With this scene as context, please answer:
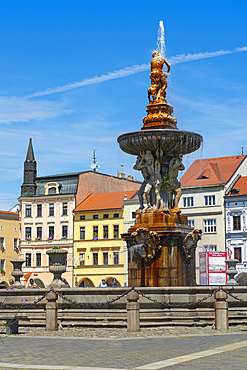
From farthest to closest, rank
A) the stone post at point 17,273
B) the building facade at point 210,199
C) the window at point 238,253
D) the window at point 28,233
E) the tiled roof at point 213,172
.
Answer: the window at point 28,233
the tiled roof at point 213,172
the building facade at point 210,199
the window at point 238,253
the stone post at point 17,273

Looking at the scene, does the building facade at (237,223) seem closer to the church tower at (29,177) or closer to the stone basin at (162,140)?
the church tower at (29,177)

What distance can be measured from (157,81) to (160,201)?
416 cm

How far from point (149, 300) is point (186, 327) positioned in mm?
1211

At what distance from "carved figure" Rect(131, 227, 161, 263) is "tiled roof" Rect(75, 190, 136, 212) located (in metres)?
47.7

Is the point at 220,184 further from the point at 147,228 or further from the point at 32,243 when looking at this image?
the point at 147,228

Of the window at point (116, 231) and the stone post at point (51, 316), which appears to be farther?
the window at point (116, 231)

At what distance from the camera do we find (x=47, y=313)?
15.8 meters

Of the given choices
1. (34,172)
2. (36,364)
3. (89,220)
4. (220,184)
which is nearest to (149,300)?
(36,364)

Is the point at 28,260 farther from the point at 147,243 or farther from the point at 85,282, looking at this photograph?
the point at 147,243

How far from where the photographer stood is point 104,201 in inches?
2717

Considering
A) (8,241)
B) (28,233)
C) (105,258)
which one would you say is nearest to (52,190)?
(28,233)

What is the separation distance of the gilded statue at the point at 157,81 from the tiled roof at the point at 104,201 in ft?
150

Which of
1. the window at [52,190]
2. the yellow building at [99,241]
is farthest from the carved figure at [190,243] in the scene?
the window at [52,190]

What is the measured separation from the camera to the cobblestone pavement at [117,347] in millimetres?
10062
